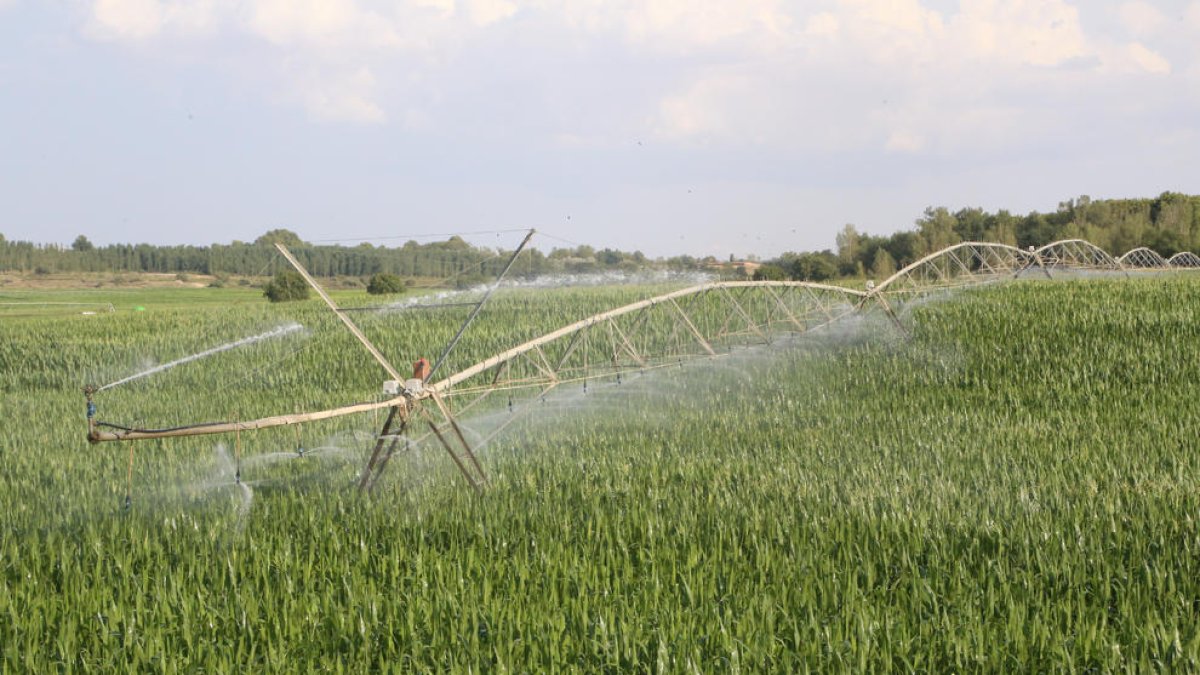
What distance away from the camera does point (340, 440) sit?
15086mm

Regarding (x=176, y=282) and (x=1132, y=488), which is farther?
(x=176, y=282)

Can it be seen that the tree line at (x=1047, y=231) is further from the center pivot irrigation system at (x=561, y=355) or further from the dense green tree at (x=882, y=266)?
the center pivot irrigation system at (x=561, y=355)

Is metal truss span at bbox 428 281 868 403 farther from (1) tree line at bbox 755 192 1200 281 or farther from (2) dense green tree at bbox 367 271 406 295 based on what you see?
(1) tree line at bbox 755 192 1200 281

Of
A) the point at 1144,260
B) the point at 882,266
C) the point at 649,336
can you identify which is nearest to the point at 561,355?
the point at 649,336

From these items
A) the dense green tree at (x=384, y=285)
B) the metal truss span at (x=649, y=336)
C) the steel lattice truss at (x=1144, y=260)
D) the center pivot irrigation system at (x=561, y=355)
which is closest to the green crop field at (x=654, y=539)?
the center pivot irrigation system at (x=561, y=355)

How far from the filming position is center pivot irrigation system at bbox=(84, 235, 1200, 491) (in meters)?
9.60

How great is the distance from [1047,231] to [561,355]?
2556 inches

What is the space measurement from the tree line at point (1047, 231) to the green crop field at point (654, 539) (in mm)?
48697

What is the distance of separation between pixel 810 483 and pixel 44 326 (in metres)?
35.7

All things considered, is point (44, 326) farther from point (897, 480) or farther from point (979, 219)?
point (979, 219)

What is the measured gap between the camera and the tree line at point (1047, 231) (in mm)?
70125

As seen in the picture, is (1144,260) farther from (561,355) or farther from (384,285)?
(384,285)

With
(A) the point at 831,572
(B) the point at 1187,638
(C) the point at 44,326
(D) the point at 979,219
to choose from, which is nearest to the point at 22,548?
(A) the point at 831,572

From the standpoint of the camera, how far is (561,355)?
25.0 m
